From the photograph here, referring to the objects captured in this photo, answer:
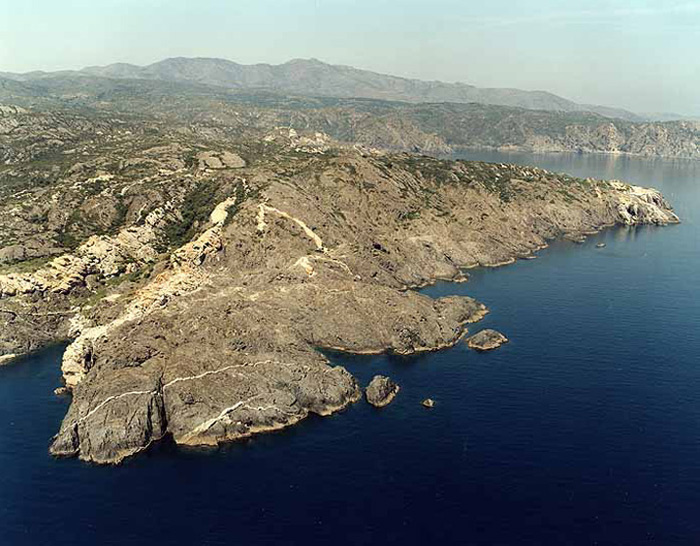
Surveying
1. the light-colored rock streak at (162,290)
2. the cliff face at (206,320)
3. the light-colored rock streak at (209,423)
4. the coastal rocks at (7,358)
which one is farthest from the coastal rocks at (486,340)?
the coastal rocks at (7,358)

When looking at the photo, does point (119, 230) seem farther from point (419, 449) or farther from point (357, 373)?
point (419, 449)

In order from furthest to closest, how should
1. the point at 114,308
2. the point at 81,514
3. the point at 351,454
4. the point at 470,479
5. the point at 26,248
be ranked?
1. the point at 26,248
2. the point at 114,308
3. the point at 351,454
4. the point at 470,479
5. the point at 81,514

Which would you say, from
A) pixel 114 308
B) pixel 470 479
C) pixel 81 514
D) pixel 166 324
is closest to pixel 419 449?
pixel 470 479

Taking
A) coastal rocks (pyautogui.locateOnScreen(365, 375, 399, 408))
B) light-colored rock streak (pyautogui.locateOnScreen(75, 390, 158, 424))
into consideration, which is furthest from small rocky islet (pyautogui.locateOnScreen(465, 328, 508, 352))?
light-colored rock streak (pyautogui.locateOnScreen(75, 390, 158, 424))

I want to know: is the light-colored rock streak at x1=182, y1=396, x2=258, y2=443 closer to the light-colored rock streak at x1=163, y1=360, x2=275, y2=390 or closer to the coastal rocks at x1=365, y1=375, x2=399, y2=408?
the light-colored rock streak at x1=163, y1=360, x2=275, y2=390

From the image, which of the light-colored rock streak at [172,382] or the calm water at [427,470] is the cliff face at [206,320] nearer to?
the light-colored rock streak at [172,382]

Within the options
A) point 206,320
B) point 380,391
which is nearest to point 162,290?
point 206,320
